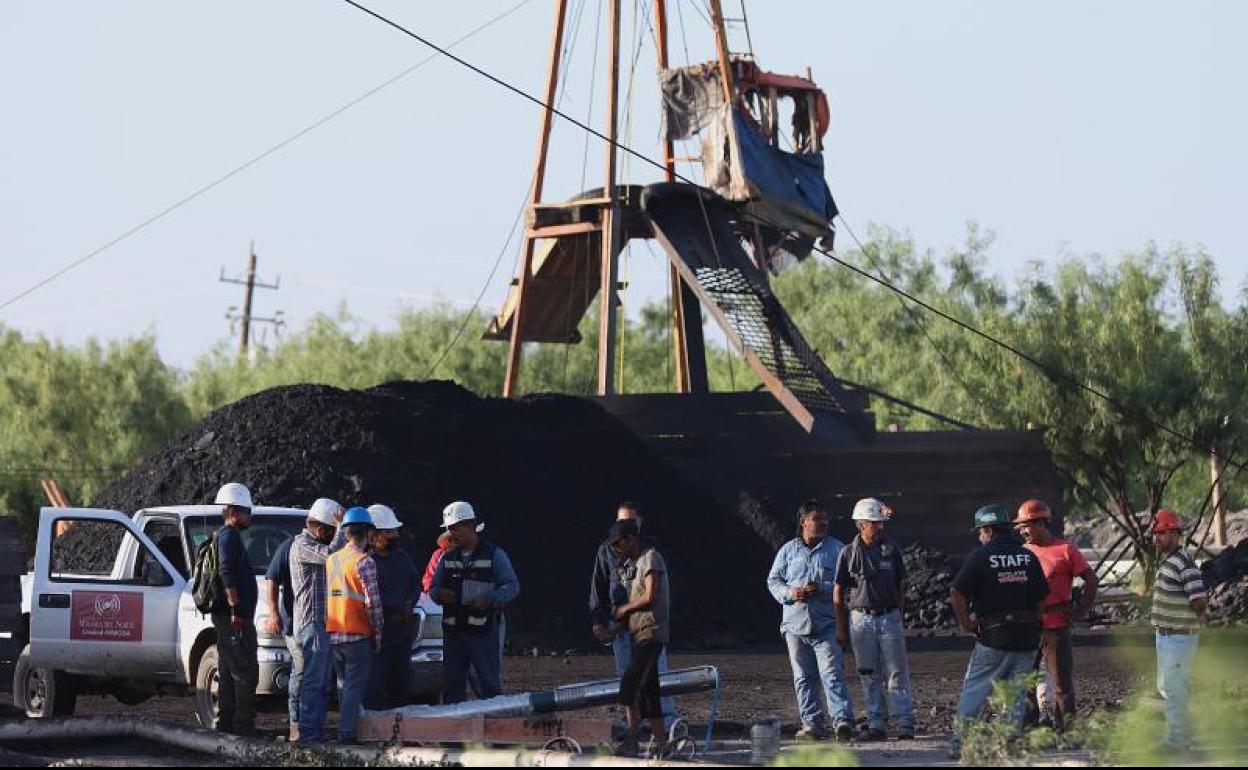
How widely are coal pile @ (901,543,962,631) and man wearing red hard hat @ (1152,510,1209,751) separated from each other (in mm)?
17073

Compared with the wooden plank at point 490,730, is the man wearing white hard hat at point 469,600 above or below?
above

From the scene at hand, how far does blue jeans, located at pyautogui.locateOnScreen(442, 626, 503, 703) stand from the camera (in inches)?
632

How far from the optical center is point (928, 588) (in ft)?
104

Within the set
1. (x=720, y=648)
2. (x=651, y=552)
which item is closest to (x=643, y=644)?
(x=651, y=552)

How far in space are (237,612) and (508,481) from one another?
51.0 ft

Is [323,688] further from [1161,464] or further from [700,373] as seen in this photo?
[1161,464]

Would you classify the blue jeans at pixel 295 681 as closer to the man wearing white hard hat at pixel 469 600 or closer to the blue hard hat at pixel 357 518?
the blue hard hat at pixel 357 518

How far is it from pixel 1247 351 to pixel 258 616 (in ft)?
86.6

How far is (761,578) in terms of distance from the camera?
31.0 metres

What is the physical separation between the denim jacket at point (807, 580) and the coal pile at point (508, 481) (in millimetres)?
12210

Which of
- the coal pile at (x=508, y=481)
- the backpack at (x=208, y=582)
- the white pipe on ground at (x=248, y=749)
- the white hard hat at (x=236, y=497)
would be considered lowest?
the white pipe on ground at (x=248, y=749)

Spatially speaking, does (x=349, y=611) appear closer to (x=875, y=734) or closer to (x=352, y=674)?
(x=352, y=674)

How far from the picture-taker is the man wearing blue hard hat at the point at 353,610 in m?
14.9

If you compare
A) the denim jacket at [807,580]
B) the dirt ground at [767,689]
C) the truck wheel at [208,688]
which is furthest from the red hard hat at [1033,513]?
the truck wheel at [208,688]
